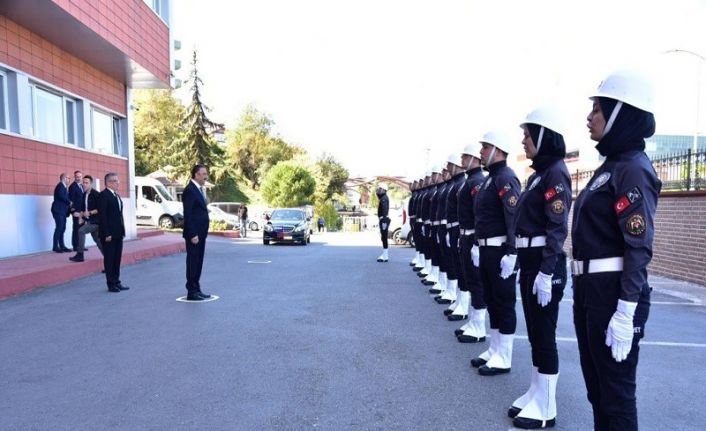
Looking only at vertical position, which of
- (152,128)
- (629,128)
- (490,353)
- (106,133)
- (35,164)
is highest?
(152,128)

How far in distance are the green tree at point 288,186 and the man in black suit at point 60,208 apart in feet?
106

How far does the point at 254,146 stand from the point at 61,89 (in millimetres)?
47053

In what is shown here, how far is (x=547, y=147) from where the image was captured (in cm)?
373

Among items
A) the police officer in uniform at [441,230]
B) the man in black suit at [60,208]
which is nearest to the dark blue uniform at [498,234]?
the police officer in uniform at [441,230]

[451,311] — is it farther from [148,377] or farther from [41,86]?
[41,86]

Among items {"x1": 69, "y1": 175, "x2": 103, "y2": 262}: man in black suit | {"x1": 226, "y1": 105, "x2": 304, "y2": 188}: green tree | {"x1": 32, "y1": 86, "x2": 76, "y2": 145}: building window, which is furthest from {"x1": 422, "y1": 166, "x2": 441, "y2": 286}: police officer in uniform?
{"x1": 226, "y1": 105, "x2": 304, "y2": 188}: green tree

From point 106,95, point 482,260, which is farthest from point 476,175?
point 106,95

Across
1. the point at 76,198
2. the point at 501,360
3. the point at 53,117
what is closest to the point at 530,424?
the point at 501,360

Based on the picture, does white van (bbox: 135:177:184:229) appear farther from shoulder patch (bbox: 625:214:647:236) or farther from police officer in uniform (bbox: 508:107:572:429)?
shoulder patch (bbox: 625:214:647:236)

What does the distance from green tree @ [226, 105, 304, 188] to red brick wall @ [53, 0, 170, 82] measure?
42063 mm

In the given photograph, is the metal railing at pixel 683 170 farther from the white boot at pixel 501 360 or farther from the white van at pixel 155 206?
the white van at pixel 155 206

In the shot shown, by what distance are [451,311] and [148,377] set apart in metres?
4.21

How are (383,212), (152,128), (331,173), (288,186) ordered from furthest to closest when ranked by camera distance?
(331,173) < (152,128) < (288,186) < (383,212)

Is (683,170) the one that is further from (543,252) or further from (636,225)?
(636,225)
